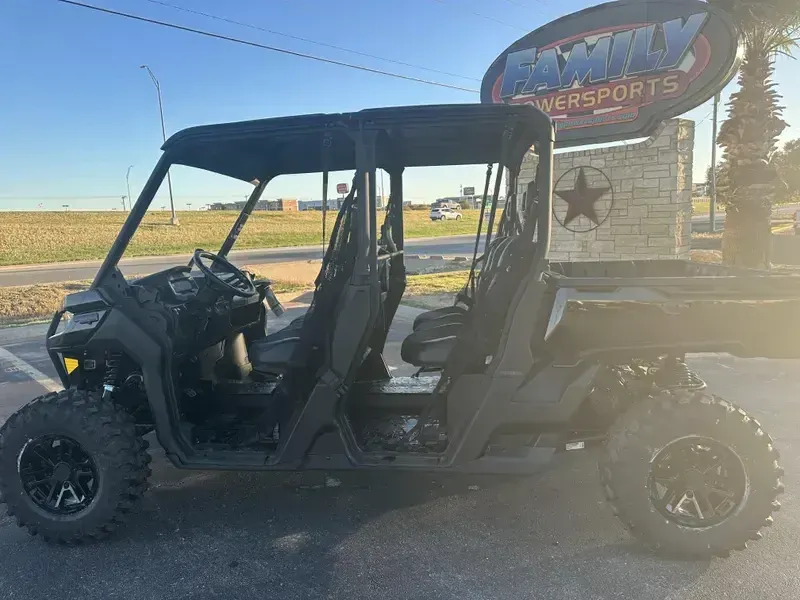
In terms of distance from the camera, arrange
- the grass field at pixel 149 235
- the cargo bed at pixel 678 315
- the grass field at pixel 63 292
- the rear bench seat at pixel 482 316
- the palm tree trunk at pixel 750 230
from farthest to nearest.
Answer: the grass field at pixel 149 235, the grass field at pixel 63 292, the palm tree trunk at pixel 750 230, the rear bench seat at pixel 482 316, the cargo bed at pixel 678 315

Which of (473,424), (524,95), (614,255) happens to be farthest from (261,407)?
(524,95)

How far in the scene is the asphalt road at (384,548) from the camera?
257cm

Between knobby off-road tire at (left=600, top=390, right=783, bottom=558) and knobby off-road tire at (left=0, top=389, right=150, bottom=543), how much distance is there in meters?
2.45

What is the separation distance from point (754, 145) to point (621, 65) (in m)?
3.15

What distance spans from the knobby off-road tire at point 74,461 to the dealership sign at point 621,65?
8148mm

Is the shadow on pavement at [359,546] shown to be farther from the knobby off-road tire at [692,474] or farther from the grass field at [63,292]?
the grass field at [63,292]

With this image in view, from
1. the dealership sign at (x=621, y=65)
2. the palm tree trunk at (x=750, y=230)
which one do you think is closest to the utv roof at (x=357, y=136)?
the dealership sign at (x=621, y=65)

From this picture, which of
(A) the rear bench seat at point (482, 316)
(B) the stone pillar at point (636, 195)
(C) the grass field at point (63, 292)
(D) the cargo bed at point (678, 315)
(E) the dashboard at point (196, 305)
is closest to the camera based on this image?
(D) the cargo bed at point (678, 315)

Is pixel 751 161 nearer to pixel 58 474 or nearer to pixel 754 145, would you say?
pixel 754 145

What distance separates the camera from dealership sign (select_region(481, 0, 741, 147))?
8289 millimetres

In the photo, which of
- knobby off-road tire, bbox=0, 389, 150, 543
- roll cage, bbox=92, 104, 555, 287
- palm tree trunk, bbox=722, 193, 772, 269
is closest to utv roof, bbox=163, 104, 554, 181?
roll cage, bbox=92, 104, 555, 287

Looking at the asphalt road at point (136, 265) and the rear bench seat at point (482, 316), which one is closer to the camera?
the rear bench seat at point (482, 316)

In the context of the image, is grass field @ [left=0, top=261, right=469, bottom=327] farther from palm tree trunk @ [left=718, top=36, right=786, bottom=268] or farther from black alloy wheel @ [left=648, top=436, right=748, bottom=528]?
black alloy wheel @ [left=648, top=436, right=748, bottom=528]

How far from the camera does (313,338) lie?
308 cm
